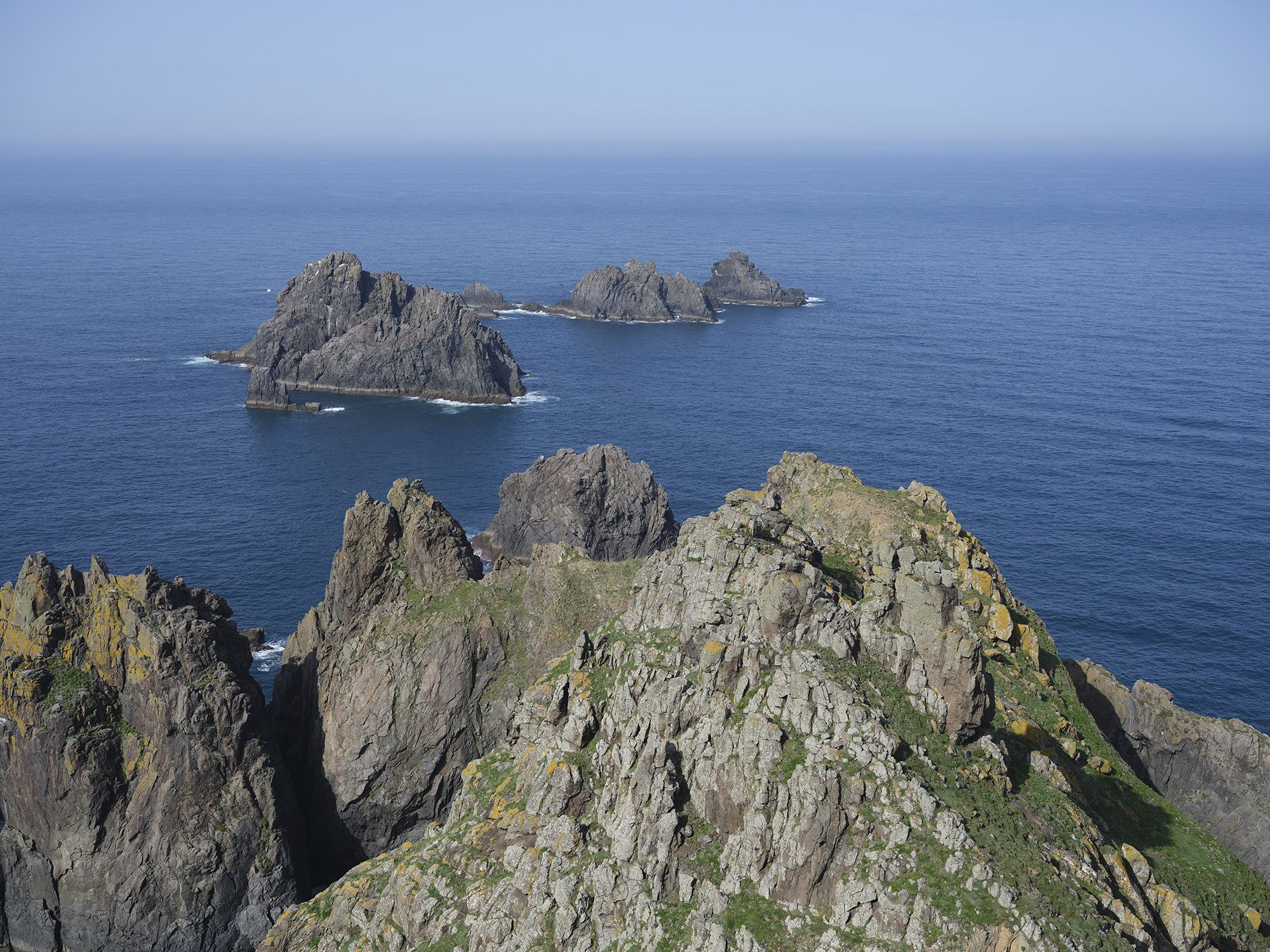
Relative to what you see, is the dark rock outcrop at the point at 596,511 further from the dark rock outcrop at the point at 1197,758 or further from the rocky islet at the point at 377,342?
the rocky islet at the point at 377,342

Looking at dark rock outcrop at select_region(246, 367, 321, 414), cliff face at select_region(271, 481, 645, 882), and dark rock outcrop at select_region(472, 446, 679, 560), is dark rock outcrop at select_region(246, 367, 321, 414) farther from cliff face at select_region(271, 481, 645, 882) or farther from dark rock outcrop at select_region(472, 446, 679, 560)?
cliff face at select_region(271, 481, 645, 882)

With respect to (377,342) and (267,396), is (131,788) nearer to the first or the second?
(267,396)

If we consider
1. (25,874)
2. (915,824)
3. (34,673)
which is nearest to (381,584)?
(34,673)

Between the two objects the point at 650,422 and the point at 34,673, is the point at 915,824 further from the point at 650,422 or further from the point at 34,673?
the point at 650,422

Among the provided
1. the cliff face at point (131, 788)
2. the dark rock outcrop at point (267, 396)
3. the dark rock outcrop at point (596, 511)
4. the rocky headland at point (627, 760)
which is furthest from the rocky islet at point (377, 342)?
the cliff face at point (131, 788)

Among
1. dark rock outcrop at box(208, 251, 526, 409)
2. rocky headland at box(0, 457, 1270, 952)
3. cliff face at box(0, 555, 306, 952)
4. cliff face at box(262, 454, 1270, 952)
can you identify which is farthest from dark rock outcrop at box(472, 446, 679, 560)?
dark rock outcrop at box(208, 251, 526, 409)

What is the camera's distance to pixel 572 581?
2987 inches

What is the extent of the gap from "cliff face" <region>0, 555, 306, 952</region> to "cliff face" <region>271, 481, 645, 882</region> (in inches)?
210

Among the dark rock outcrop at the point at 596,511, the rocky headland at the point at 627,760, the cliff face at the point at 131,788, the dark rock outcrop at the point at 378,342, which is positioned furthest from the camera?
the dark rock outcrop at the point at 378,342

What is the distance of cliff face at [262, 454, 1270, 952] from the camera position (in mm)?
41594

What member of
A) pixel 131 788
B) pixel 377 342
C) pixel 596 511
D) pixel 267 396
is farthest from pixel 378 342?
pixel 131 788

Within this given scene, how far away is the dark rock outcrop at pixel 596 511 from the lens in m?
115

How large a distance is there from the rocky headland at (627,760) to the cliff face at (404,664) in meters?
0.21

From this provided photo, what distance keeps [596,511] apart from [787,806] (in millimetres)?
73396
